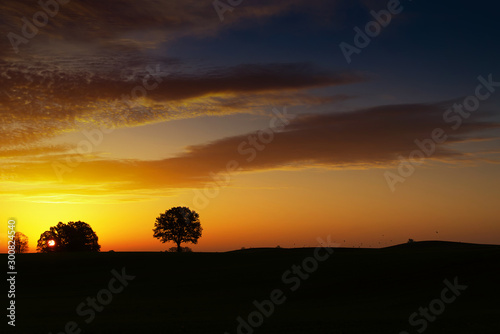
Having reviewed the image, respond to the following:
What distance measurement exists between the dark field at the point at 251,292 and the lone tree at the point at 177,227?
108ft

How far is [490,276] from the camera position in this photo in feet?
147

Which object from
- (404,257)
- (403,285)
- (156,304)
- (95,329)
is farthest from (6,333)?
(404,257)

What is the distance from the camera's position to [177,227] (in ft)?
336

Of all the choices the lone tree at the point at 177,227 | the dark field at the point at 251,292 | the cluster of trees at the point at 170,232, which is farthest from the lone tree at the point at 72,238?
the dark field at the point at 251,292

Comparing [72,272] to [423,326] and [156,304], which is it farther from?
[423,326]

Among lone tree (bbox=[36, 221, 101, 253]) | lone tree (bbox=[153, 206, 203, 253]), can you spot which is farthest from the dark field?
lone tree (bbox=[36, 221, 101, 253])

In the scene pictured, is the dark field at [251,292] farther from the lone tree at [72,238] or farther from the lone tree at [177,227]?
the lone tree at [72,238]

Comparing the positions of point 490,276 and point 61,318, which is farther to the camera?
point 490,276

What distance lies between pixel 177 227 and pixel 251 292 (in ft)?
202

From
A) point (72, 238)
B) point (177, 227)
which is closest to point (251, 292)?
point (177, 227)

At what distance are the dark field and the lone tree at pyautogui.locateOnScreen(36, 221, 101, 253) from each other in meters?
43.7

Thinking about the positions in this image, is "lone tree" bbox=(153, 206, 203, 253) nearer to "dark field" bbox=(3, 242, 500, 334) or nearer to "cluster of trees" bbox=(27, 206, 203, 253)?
"cluster of trees" bbox=(27, 206, 203, 253)

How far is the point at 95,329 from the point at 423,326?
15.9 meters

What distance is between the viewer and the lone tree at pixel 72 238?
110750 mm
